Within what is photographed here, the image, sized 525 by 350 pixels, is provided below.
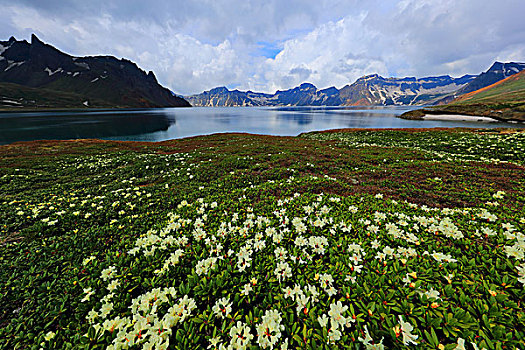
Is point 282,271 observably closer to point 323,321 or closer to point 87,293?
point 323,321

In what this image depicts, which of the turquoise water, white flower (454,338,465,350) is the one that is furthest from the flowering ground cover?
the turquoise water

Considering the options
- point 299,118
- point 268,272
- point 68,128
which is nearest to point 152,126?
point 68,128

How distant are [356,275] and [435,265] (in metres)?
1.79

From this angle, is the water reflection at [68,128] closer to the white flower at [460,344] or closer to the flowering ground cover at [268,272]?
the flowering ground cover at [268,272]

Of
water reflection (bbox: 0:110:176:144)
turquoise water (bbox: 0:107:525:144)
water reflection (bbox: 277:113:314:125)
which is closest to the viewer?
water reflection (bbox: 0:110:176:144)

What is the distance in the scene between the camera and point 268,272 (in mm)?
4160

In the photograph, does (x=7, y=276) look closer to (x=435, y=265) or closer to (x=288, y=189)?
(x=288, y=189)

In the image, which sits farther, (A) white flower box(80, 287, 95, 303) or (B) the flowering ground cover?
(A) white flower box(80, 287, 95, 303)

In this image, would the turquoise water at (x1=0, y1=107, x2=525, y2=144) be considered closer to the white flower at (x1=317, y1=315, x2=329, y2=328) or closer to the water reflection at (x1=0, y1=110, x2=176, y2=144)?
Answer: the water reflection at (x1=0, y1=110, x2=176, y2=144)

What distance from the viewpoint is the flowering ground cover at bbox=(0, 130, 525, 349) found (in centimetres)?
298

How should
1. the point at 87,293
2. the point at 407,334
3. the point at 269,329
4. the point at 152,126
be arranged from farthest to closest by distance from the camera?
the point at 152,126, the point at 87,293, the point at 269,329, the point at 407,334

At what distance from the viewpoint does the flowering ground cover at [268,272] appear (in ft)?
9.77

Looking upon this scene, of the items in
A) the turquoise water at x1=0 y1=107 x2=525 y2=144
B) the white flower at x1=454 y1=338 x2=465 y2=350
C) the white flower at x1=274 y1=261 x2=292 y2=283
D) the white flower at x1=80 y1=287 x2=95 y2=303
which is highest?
the turquoise water at x1=0 y1=107 x2=525 y2=144

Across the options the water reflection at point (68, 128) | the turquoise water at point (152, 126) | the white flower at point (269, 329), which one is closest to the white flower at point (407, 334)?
the white flower at point (269, 329)
